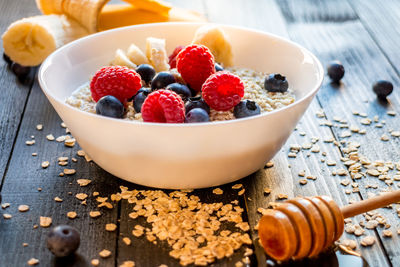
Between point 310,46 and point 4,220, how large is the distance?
3.54ft

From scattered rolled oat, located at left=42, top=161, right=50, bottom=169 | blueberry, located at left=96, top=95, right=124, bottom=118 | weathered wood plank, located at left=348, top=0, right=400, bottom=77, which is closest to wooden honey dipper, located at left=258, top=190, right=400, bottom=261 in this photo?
blueberry, located at left=96, top=95, right=124, bottom=118

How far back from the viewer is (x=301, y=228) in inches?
28.8

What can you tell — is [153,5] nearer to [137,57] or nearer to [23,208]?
[137,57]

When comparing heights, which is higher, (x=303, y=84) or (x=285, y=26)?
(x=303, y=84)

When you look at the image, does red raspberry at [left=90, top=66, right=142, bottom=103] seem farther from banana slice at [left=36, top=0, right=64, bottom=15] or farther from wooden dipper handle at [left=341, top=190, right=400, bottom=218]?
banana slice at [left=36, top=0, right=64, bottom=15]

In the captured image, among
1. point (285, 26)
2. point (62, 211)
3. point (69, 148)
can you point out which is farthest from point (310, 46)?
point (62, 211)

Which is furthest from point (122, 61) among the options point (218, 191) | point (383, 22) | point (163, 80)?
point (383, 22)

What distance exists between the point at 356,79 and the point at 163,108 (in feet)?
2.45

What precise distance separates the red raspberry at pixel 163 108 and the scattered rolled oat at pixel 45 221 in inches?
9.1

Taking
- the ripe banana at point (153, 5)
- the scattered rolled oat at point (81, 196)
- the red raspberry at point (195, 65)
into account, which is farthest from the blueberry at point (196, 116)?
the ripe banana at point (153, 5)

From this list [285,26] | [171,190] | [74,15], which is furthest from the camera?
[285,26]

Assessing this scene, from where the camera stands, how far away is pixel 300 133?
45.7 inches

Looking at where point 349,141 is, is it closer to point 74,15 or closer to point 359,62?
point 359,62

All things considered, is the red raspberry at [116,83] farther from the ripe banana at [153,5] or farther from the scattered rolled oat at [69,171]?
the ripe banana at [153,5]
